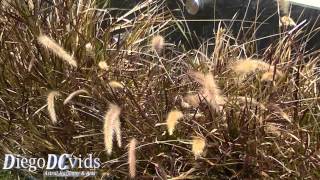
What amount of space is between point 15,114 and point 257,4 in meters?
1.57

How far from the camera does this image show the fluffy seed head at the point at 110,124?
3.18 metres

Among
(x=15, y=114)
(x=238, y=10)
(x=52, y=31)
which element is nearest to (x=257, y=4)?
(x=238, y=10)

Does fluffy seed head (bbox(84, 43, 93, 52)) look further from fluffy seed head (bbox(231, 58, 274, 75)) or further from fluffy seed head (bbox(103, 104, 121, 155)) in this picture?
fluffy seed head (bbox(231, 58, 274, 75))

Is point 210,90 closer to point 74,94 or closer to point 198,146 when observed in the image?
point 198,146

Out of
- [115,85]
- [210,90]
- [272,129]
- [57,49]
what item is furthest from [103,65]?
[272,129]

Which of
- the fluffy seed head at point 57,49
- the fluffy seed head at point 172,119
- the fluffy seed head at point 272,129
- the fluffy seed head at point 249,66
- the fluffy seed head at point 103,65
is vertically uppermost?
the fluffy seed head at point 57,49

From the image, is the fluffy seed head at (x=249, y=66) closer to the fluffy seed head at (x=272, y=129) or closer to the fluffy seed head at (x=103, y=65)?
the fluffy seed head at (x=272, y=129)

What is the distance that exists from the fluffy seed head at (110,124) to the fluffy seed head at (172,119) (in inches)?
9.6

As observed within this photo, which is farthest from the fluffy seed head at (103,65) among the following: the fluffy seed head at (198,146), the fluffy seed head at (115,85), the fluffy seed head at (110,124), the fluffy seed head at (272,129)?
the fluffy seed head at (272,129)

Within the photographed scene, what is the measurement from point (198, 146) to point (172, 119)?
0.56 feet

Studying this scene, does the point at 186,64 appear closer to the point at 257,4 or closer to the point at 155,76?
the point at 155,76

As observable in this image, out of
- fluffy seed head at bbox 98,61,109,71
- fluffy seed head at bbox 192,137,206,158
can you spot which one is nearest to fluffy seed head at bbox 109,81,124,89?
fluffy seed head at bbox 98,61,109,71

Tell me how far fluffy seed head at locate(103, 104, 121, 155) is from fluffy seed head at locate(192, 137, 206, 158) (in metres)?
0.38

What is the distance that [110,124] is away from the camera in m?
3.27
